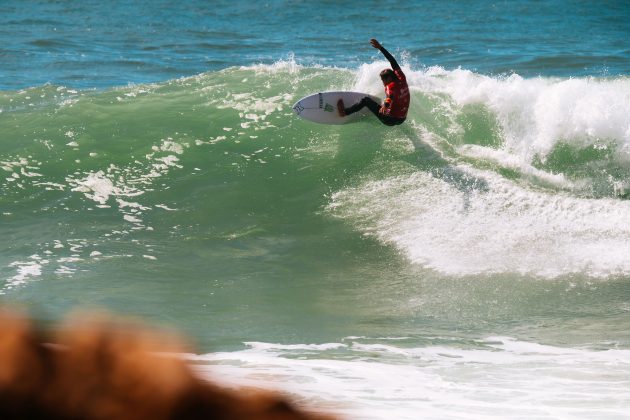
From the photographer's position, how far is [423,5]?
3147 cm

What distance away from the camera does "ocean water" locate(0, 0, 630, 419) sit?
240 inches

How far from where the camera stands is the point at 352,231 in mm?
10023

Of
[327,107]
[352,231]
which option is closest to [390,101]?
[327,107]

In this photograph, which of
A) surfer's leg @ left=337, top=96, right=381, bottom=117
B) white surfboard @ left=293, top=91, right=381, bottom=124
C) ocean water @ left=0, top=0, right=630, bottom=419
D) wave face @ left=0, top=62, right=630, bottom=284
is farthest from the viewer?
white surfboard @ left=293, top=91, right=381, bottom=124

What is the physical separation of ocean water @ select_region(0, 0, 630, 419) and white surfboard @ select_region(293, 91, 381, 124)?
1.59 feet

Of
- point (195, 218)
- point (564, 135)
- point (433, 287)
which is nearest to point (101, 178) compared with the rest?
point (195, 218)

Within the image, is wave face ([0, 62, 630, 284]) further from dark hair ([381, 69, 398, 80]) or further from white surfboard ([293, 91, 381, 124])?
dark hair ([381, 69, 398, 80])

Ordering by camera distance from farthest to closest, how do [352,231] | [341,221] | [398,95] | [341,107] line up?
[341,107], [398,95], [341,221], [352,231]

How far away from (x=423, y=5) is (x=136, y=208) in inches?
892

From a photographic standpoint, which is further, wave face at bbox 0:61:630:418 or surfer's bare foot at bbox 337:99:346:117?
surfer's bare foot at bbox 337:99:346:117

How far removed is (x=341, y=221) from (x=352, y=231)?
0.36 metres

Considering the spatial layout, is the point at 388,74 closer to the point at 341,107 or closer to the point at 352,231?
the point at 341,107

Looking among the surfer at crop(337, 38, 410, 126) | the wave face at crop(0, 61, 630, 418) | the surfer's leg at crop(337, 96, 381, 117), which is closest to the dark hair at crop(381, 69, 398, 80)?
the surfer at crop(337, 38, 410, 126)

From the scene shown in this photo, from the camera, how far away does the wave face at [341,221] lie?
692 cm
